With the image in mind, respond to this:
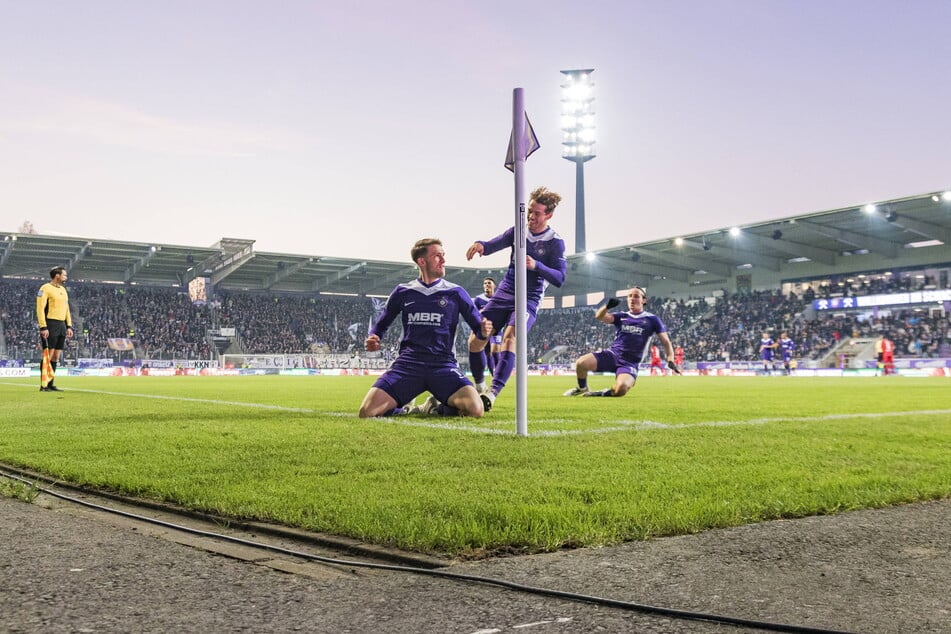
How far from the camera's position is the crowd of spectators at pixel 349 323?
1780 inches

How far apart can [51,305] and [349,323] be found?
43.8 meters

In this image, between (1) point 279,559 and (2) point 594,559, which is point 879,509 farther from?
(1) point 279,559

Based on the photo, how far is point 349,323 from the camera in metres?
60.9

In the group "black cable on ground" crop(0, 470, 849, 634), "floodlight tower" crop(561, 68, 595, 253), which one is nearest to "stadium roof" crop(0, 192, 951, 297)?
"floodlight tower" crop(561, 68, 595, 253)

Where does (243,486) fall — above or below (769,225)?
below

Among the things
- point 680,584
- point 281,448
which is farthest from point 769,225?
point 680,584

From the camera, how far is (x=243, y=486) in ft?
15.5

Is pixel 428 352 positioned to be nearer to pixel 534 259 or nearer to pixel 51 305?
pixel 534 259

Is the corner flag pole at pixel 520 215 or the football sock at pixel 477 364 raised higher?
the corner flag pole at pixel 520 215

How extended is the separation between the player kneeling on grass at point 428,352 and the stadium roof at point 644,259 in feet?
105

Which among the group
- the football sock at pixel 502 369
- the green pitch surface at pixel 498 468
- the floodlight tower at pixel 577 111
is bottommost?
the green pitch surface at pixel 498 468

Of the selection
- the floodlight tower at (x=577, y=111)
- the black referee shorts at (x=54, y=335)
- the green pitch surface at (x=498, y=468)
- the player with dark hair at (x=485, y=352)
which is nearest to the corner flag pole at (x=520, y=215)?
the green pitch surface at (x=498, y=468)

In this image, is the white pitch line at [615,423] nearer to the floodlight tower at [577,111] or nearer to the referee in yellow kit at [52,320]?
the referee in yellow kit at [52,320]

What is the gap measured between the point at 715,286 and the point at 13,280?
1753 inches
